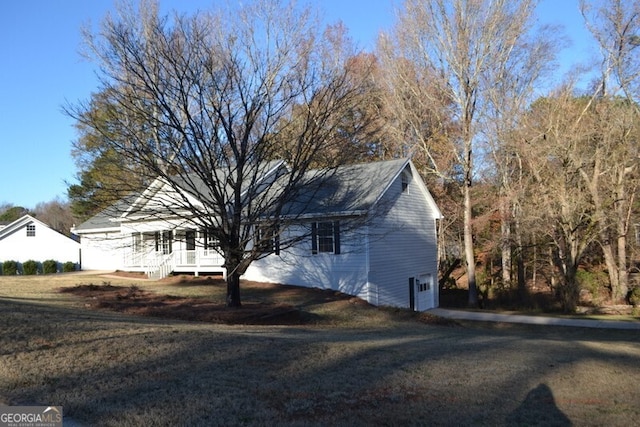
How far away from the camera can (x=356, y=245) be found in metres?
23.2

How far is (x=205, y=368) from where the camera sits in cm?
779

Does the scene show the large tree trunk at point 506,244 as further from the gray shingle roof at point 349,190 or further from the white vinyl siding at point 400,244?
the gray shingle roof at point 349,190

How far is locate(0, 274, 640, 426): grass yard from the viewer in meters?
6.15

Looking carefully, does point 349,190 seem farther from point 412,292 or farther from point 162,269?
point 162,269

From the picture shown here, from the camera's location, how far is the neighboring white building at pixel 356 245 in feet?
75.8

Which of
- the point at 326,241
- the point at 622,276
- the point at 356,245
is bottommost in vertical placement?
the point at 622,276

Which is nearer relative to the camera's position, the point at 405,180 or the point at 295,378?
the point at 295,378

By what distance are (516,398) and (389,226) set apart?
1815 centimetres

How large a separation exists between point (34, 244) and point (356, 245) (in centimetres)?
2698

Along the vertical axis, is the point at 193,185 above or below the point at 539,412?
above

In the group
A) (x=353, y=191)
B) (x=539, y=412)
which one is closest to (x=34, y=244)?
(x=353, y=191)

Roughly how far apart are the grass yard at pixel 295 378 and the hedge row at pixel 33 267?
28.1m

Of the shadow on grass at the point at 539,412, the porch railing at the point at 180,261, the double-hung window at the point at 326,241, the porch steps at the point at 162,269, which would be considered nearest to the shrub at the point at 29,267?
the porch railing at the point at 180,261

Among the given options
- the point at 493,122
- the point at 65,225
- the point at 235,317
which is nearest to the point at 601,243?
the point at 493,122
